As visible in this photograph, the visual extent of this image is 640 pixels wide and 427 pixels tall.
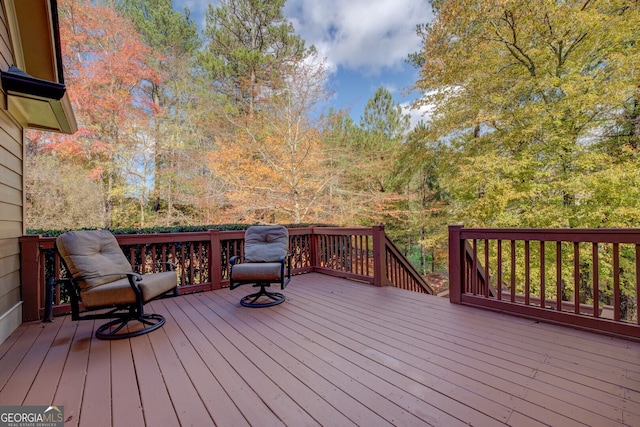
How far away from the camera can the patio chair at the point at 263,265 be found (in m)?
3.30

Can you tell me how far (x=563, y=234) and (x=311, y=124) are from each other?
6.49m

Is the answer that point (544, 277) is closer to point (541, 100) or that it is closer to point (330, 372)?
point (330, 372)

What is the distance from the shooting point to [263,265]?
11.1 ft

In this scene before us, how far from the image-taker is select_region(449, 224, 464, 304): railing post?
3.27m

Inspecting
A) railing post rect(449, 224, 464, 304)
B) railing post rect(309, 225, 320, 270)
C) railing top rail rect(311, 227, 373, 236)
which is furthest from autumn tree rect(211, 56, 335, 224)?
railing post rect(449, 224, 464, 304)

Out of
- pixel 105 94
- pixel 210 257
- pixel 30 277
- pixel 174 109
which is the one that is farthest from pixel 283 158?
pixel 30 277

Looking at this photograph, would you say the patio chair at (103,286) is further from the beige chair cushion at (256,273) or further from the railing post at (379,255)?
the railing post at (379,255)

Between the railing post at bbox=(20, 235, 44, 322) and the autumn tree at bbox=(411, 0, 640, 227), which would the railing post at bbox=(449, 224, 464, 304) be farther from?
the railing post at bbox=(20, 235, 44, 322)

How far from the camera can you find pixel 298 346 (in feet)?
7.44

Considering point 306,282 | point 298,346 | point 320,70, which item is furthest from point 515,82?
point 298,346
